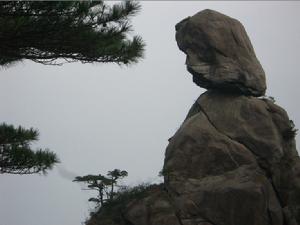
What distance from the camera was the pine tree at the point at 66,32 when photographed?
7781 mm

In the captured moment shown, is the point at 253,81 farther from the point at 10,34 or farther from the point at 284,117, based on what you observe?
the point at 10,34

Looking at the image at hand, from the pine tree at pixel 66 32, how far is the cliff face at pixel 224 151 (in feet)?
28.8

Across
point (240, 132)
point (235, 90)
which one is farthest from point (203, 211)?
point (235, 90)

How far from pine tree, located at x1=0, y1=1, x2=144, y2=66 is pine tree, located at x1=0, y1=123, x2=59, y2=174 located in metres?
1.41

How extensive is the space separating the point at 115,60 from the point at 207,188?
29.0 feet

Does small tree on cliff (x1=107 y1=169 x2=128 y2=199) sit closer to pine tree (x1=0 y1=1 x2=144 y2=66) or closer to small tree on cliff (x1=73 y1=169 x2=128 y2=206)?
small tree on cliff (x1=73 y1=169 x2=128 y2=206)

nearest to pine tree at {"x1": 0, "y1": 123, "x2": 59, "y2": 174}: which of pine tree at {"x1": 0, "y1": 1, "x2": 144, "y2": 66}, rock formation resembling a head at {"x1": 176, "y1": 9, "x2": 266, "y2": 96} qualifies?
pine tree at {"x1": 0, "y1": 1, "x2": 144, "y2": 66}

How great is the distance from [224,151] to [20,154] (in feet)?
34.3

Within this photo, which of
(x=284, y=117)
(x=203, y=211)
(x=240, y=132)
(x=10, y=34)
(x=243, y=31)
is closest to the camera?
(x=10, y=34)

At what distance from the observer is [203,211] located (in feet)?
53.0

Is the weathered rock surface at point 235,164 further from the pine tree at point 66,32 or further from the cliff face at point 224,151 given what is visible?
the pine tree at point 66,32

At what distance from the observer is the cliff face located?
1619 cm

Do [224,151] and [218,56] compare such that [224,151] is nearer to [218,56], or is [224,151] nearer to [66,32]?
[218,56]

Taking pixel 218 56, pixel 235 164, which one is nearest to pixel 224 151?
pixel 235 164
